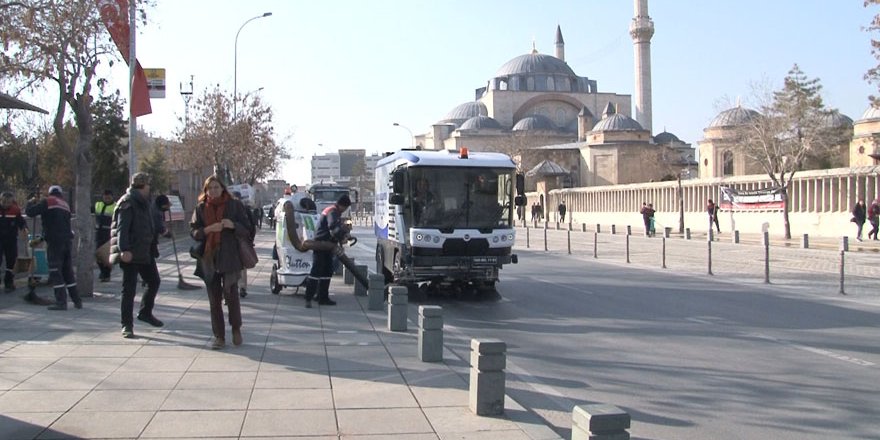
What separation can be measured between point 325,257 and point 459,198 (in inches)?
122

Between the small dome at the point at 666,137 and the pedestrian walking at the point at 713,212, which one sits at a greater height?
the small dome at the point at 666,137

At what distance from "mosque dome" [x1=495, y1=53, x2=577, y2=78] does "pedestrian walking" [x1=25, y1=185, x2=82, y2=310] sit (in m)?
115

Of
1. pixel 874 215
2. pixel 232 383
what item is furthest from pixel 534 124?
pixel 232 383

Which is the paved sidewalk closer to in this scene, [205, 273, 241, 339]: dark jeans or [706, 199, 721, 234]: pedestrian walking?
[205, 273, 241, 339]: dark jeans

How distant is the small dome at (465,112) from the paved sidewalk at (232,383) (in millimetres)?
113599

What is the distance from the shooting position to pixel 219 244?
30.5 feet

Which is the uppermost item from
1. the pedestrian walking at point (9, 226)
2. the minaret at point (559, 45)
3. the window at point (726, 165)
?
the minaret at point (559, 45)

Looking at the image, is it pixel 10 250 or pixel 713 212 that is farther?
pixel 713 212

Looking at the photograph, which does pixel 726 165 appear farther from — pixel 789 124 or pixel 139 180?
pixel 139 180

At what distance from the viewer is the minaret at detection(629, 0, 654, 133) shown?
89625 mm

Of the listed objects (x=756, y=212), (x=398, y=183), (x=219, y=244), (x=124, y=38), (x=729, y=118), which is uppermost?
(x=729, y=118)

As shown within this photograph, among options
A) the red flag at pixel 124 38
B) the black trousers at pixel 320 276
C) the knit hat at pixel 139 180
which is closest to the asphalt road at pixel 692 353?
the black trousers at pixel 320 276

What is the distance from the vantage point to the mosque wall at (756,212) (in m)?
38.4

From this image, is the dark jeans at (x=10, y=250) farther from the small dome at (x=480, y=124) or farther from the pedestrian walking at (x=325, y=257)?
the small dome at (x=480, y=124)
